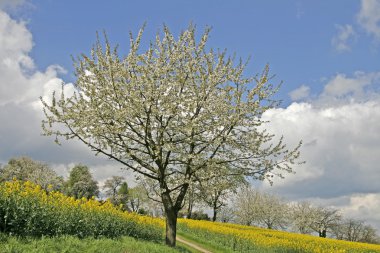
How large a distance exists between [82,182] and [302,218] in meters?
50.4

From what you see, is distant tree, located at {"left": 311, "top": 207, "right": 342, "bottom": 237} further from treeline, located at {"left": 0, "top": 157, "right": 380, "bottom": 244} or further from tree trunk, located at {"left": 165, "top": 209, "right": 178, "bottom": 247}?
tree trunk, located at {"left": 165, "top": 209, "right": 178, "bottom": 247}

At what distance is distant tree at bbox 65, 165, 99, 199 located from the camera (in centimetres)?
8281

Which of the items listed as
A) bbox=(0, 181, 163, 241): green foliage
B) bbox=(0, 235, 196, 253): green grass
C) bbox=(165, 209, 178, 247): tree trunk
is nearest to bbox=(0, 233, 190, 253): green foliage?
bbox=(0, 235, 196, 253): green grass

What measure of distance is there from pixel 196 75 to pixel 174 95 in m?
1.84

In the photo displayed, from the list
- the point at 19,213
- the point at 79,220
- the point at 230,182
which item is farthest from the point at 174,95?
the point at 19,213

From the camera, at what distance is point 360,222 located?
9438cm

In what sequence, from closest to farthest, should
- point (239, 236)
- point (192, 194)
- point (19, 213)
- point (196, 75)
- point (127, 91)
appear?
point (19, 213), point (127, 91), point (196, 75), point (192, 194), point (239, 236)

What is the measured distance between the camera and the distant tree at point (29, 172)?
248ft

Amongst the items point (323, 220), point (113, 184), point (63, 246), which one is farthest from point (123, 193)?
point (63, 246)

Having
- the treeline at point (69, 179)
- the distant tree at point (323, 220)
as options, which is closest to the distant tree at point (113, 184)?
the treeline at point (69, 179)

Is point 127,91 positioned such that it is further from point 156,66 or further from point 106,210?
point 106,210

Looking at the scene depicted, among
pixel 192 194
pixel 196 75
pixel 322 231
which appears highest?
pixel 196 75

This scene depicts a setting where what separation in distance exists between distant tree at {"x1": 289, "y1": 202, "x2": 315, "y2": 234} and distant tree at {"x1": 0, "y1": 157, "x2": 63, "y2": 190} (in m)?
53.1

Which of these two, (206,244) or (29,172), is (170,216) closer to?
(206,244)
